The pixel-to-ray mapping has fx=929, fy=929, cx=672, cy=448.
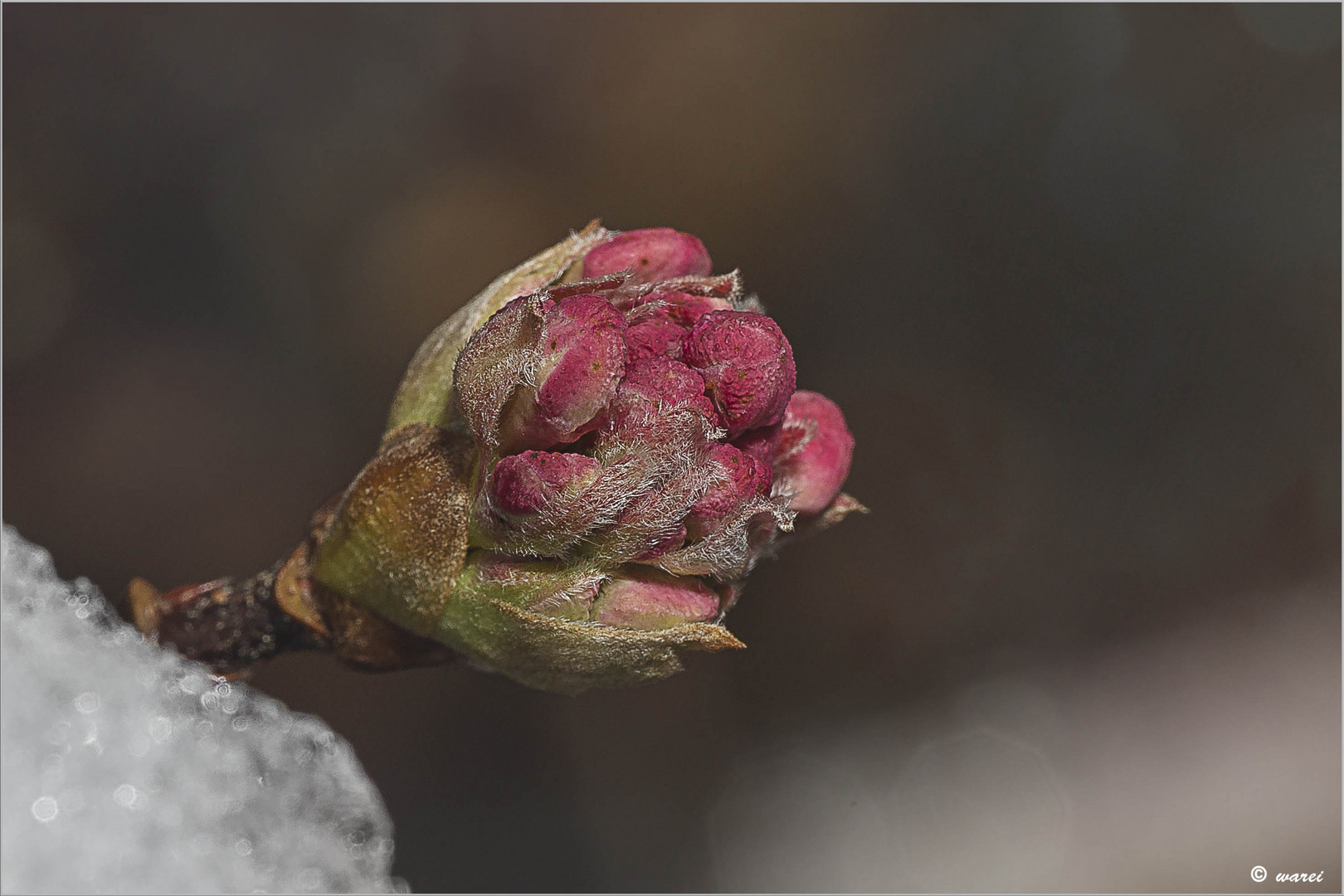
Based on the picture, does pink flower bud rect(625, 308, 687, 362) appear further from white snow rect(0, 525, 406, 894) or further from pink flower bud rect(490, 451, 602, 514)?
white snow rect(0, 525, 406, 894)

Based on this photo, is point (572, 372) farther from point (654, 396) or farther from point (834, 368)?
point (834, 368)

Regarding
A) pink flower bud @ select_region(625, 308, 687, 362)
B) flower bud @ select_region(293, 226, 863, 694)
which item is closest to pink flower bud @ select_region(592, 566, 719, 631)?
flower bud @ select_region(293, 226, 863, 694)

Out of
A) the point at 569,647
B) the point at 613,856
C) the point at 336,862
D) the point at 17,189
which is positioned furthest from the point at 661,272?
the point at 613,856

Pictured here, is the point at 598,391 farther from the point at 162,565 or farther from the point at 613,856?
the point at 613,856

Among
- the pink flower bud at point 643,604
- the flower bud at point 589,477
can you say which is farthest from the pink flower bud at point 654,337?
the pink flower bud at point 643,604

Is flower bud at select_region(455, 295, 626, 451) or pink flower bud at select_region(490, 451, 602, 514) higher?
flower bud at select_region(455, 295, 626, 451)

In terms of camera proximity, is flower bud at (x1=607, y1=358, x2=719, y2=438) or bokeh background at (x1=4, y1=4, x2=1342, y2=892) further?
bokeh background at (x1=4, y1=4, x2=1342, y2=892)
